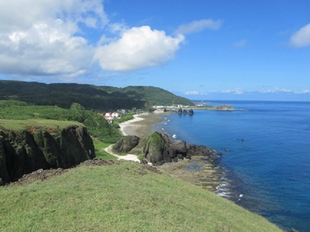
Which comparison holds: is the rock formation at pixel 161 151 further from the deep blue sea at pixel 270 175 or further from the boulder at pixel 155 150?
the deep blue sea at pixel 270 175

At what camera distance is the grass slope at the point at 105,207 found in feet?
44.2

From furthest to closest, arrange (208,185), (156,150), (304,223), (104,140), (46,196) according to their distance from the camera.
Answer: (104,140) < (156,150) < (208,185) < (304,223) < (46,196)

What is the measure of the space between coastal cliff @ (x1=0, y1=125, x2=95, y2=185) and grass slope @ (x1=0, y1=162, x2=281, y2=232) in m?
6.82

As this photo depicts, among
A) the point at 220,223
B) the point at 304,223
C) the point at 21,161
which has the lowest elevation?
the point at 304,223

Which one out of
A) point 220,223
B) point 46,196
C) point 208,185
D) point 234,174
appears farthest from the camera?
point 234,174

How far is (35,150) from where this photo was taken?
29.6m

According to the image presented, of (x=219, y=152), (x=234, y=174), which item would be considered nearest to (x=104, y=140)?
(x=219, y=152)

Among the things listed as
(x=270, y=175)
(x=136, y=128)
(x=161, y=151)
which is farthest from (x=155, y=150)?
(x=136, y=128)

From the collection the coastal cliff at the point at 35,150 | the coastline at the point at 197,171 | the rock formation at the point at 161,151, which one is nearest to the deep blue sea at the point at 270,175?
the coastline at the point at 197,171

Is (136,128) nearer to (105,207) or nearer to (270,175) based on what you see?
(270,175)

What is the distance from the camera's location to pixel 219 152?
2830 inches

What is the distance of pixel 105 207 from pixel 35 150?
17.4 meters

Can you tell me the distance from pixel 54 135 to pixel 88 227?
2285 cm

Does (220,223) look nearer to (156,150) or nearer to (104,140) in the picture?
(156,150)
